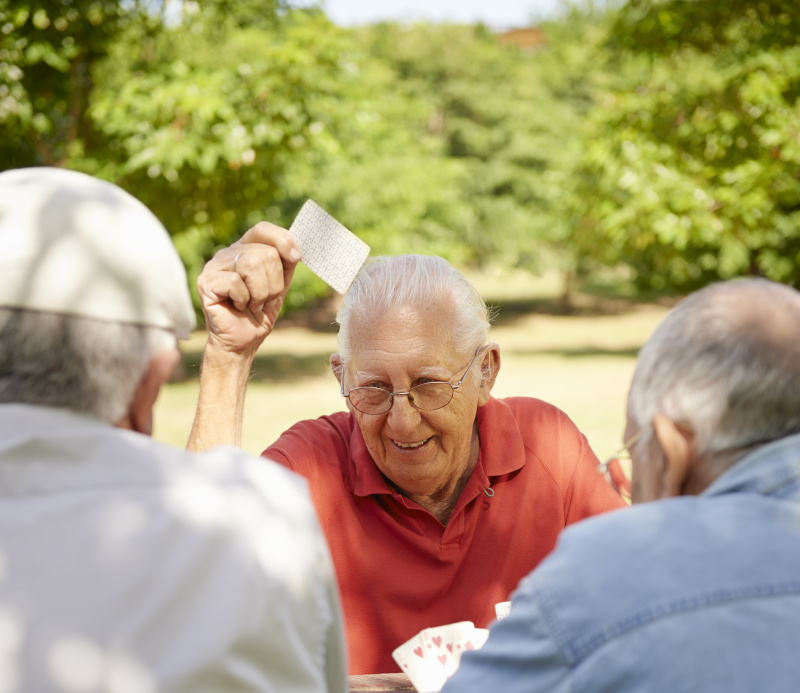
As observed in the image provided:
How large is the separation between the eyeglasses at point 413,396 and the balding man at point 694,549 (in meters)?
1.10

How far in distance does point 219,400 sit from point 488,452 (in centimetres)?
81

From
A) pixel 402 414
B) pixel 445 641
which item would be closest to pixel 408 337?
pixel 402 414

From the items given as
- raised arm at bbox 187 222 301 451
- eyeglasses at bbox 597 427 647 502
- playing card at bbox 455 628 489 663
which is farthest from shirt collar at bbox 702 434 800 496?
raised arm at bbox 187 222 301 451

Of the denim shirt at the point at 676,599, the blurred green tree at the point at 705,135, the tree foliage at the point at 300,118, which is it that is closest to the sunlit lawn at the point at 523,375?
the tree foliage at the point at 300,118

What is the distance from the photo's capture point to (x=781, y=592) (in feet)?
3.49

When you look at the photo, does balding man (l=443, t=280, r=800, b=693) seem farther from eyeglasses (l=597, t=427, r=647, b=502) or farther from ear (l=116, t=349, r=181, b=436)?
ear (l=116, t=349, r=181, b=436)

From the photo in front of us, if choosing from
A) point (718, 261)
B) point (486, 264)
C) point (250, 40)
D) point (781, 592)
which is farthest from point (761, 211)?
point (486, 264)

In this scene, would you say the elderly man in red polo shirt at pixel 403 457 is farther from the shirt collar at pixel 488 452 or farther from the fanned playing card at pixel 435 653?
the fanned playing card at pixel 435 653

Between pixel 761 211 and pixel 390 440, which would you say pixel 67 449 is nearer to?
pixel 390 440

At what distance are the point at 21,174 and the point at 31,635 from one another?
25.8 inches

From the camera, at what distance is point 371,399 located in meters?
2.42

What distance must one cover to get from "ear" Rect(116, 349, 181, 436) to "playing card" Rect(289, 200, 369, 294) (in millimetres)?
1197

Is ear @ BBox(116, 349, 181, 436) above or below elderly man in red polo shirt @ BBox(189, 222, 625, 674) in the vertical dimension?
above

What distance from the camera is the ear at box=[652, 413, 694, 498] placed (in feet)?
4.16
